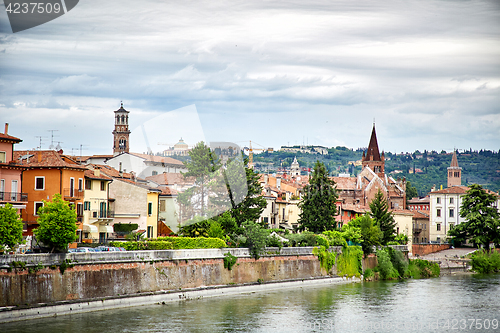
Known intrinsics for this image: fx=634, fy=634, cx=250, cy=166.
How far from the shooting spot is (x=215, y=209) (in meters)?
56.8

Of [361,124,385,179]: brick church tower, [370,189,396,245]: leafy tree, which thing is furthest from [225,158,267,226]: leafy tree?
[361,124,385,179]: brick church tower

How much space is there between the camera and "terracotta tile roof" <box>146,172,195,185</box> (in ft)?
194

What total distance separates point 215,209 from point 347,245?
13.0m

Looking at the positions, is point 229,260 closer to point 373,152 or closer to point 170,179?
point 170,179

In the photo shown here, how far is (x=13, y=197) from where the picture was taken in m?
39.3

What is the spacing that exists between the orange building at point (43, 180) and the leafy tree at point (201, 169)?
1607cm

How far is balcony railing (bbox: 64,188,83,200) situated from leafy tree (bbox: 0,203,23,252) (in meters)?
10.8

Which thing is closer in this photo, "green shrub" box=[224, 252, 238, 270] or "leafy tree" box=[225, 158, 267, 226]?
"green shrub" box=[224, 252, 238, 270]

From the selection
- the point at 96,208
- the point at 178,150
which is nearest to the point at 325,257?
the point at 178,150

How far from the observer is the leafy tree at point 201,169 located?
57.9 m

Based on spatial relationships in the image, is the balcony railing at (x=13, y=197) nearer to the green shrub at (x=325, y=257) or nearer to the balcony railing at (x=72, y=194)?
the balcony railing at (x=72, y=194)

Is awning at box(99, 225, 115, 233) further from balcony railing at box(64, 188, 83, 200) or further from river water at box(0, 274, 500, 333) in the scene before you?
river water at box(0, 274, 500, 333)

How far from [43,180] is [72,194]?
2457 mm

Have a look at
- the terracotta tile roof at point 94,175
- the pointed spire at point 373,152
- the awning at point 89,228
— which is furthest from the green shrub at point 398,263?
the pointed spire at point 373,152
